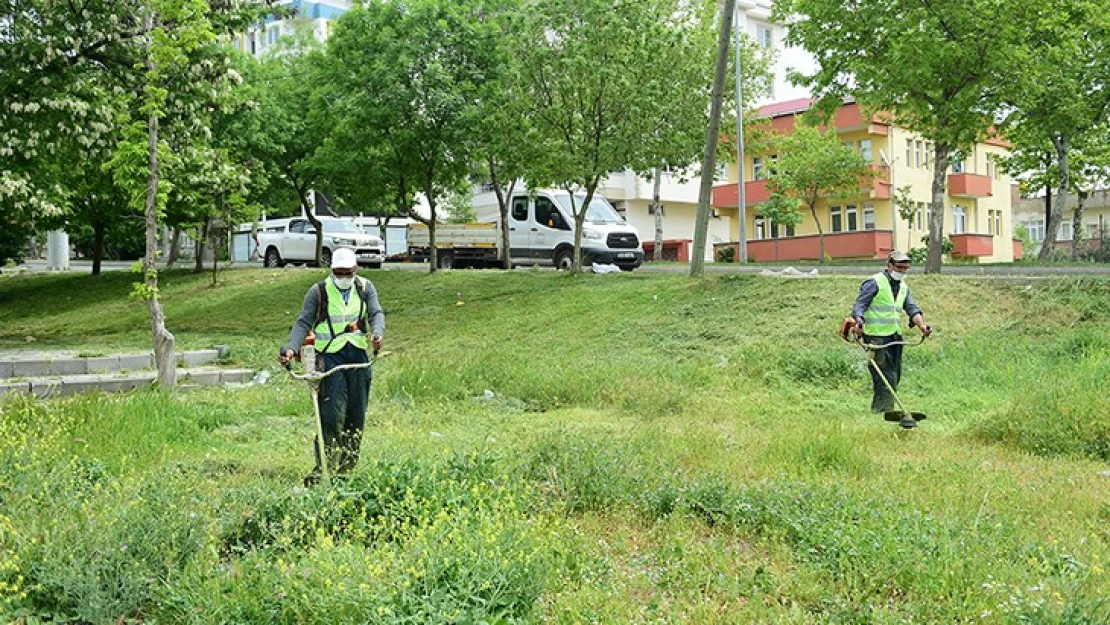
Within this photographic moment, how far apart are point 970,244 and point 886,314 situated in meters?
38.9

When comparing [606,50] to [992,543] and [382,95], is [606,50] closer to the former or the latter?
[382,95]

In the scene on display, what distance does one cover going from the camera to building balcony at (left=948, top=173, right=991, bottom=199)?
51812 millimetres

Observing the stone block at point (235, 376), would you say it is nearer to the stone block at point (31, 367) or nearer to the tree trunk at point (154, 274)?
the tree trunk at point (154, 274)

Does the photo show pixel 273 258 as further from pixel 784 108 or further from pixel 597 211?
pixel 784 108

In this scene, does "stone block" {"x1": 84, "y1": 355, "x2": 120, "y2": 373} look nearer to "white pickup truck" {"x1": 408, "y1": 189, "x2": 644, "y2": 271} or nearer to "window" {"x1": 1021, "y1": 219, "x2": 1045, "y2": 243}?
"white pickup truck" {"x1": 408, "y1": 189, "x2": 644, "y2": 271}

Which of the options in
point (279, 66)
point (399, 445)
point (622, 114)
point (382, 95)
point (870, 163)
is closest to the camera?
point (399, 445)

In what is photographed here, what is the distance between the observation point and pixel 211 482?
6.86 meters

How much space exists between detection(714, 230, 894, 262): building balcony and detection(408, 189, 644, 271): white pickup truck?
48.1 ft

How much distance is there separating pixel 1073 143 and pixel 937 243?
15.1m

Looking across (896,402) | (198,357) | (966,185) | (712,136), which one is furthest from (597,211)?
(966,185)

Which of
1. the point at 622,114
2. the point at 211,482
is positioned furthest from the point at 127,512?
the point at 622,114

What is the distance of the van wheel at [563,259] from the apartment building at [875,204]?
1724 cm

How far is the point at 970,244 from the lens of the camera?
47.2 m

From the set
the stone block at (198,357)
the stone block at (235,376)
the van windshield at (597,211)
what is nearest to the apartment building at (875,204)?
the van windshield at (597,211)
